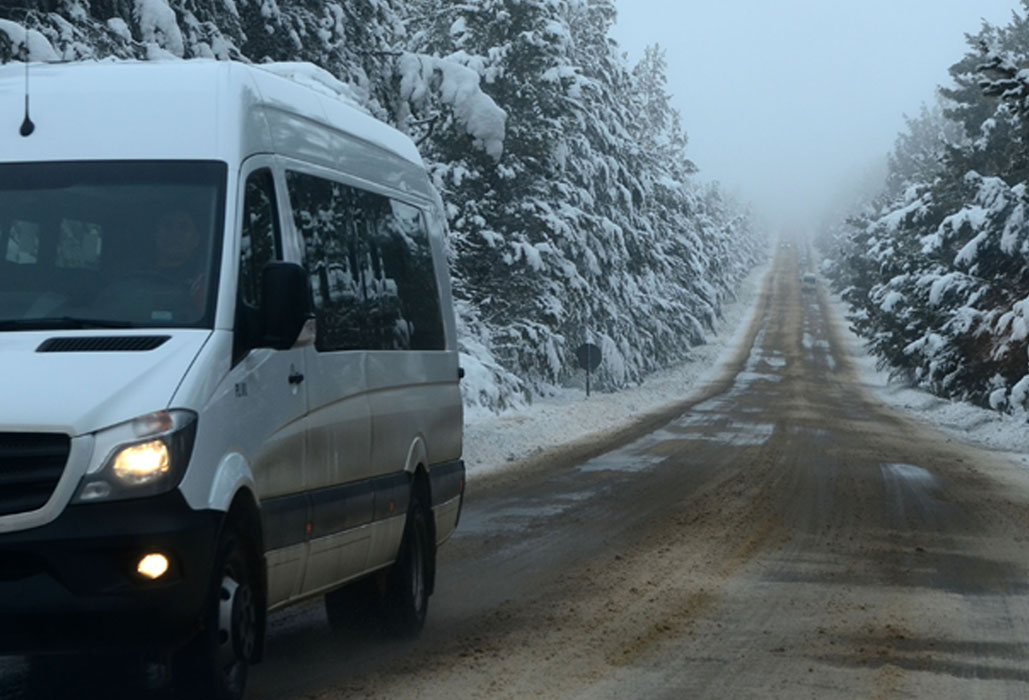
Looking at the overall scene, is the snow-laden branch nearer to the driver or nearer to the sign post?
the driver

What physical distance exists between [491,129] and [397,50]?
5.29 ft

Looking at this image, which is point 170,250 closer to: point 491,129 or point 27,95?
point 27,95

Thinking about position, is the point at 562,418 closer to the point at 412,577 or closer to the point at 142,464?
the point at 412,577

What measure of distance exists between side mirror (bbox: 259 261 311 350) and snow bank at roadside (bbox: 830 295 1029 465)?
21408 millimetres

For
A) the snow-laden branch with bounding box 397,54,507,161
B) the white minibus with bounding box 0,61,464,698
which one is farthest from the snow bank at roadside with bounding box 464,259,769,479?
the white minibus with bounding box 0,61,464,698

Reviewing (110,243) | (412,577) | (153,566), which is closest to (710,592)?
(412,577)

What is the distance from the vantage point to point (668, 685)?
7750 mm

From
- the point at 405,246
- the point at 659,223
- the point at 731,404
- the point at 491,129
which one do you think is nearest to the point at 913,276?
the point at 731,404

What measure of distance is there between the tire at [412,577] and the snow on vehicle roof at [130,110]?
2.97 meters

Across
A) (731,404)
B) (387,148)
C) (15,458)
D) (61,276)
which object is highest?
(387,148)

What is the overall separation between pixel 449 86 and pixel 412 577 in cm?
1273

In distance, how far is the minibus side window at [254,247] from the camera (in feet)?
22.4

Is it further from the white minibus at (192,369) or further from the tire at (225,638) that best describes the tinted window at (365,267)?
the tire at (225,638)

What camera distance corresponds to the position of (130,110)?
7219mm
